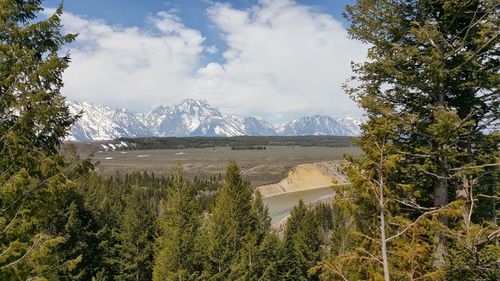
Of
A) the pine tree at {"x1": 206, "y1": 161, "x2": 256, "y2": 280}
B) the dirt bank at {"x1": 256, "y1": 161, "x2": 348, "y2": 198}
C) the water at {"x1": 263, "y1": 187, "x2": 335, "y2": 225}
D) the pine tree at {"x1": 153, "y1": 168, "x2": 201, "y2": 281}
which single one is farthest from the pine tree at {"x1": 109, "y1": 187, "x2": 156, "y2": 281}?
the dirt bank at {"x1": 256, "y1": 161, "x2": 348, "y2": 198}

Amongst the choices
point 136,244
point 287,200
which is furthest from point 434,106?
point 287,200

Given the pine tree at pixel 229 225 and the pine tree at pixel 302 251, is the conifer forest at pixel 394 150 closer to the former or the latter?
the pine tree at pixel 229 225

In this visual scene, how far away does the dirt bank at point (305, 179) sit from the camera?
13738 cm

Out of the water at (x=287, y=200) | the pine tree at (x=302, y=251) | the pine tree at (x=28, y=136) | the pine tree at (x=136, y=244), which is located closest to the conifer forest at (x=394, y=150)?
the pine tree at (x=28, y=136)

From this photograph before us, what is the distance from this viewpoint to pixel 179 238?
68.5ft

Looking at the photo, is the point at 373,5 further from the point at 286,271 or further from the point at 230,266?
the point at 286,271

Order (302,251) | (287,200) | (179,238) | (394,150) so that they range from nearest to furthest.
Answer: (394,150) → (179,238) → (302,251) → (287,200)

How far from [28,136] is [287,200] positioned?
4410 inches

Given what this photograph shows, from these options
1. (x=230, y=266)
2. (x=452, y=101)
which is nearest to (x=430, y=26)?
(x=452, y=101)

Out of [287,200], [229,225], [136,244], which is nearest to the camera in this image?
[229,225]

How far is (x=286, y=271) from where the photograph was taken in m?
40.6

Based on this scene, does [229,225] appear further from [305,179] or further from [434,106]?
[305,179]

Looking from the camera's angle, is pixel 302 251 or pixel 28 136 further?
pixel 302 251

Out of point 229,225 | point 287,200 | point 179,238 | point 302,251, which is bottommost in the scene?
point 287,200
